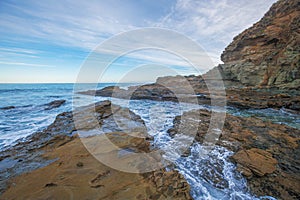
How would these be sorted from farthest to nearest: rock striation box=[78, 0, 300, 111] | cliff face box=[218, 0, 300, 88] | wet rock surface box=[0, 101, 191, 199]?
cliff face box=[218, 0, 300, 88] < rock striation box=[78, 0, 300, 111] < wet rock surface box=[0, 101, 191, 199]

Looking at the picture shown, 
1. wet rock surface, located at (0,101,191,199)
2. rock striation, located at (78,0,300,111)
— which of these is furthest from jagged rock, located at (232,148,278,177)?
rock striation, located at (78,0,300,111)

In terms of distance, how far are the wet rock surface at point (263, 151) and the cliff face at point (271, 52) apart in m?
18.2

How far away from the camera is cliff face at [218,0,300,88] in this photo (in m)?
19.1

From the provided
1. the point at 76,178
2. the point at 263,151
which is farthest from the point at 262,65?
the point at 76,178

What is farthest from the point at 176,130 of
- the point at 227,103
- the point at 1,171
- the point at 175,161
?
the point at 227,103

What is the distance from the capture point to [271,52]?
23.7 metres

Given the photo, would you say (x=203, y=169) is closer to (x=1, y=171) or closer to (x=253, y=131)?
(x=253, y=131)

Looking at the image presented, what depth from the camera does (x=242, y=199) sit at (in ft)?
8.63

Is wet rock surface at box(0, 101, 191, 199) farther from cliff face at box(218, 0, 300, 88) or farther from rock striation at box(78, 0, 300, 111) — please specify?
cliff face at box(218, 0, 300, 88)

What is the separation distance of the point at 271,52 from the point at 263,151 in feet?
92.3

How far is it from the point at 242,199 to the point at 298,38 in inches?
1062

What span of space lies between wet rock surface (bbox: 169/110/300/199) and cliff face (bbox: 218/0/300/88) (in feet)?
59.6

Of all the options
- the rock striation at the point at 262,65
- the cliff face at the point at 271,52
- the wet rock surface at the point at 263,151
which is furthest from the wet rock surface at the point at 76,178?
the cliff face at the point at 271,52

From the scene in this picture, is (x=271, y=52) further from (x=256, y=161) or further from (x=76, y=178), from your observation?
(x=76, y=178)
